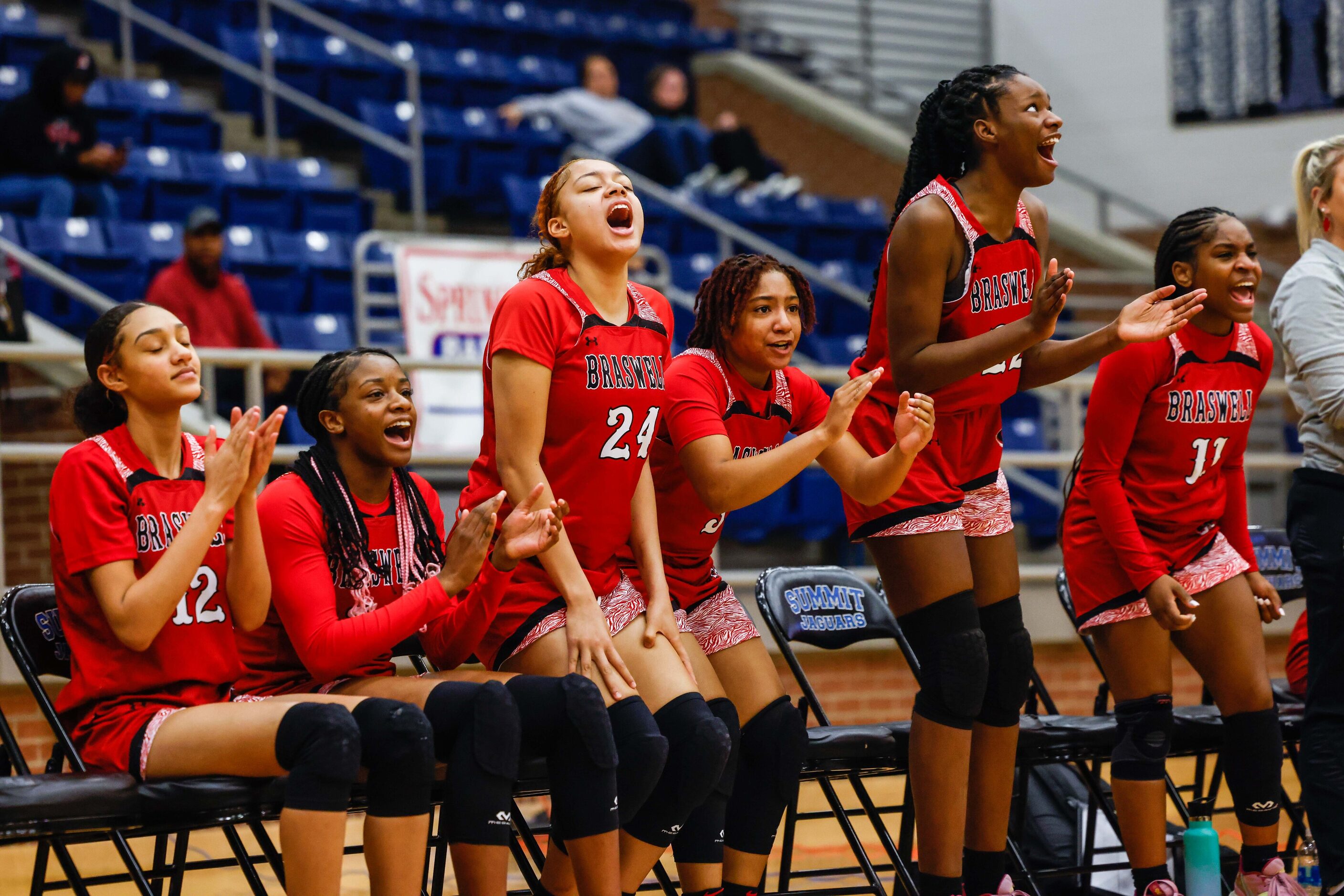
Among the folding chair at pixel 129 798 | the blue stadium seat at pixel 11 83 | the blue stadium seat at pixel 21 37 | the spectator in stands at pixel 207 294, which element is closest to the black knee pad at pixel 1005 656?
the folding chair at pixel 129 798

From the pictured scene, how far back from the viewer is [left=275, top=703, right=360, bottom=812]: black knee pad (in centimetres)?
272

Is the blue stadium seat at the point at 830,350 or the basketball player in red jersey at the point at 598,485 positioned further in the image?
the blue stadium seat at the point at 830,350

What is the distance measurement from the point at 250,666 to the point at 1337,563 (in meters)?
2.36

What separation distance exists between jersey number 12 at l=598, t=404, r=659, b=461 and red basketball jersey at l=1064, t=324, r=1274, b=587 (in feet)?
→ 3.81

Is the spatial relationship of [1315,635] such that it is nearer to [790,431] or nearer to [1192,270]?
[1192,270]

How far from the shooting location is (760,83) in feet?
41.3

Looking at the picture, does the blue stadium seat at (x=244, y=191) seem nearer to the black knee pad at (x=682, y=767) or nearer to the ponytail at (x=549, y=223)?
the ponytail at (x=549, y=223)

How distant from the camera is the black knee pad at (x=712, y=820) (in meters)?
3.11

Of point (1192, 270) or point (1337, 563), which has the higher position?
point (1192, 270)

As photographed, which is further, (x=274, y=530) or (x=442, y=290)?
(x=442, y=290)

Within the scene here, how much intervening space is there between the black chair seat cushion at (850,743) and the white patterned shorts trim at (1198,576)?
55 cm

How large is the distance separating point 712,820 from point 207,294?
415 centimetres

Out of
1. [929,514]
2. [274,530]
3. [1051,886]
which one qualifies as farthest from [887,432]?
[1051,886]

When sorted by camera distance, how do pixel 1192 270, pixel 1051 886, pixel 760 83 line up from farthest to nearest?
1. pixel 760 83
2. pixel 1051 886
3. pixel 1192 270
